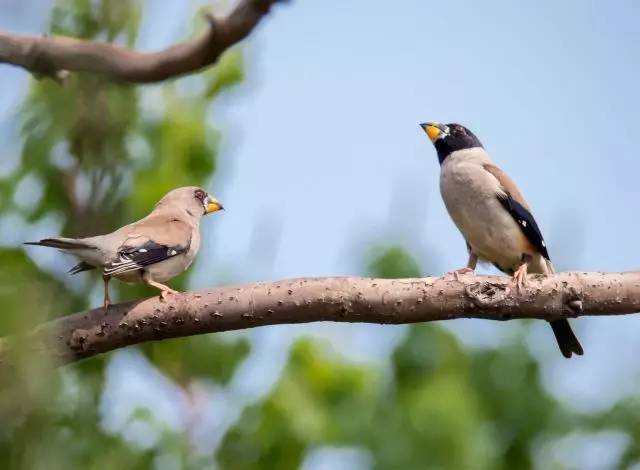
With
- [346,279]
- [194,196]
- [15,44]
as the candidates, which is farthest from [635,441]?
[15,44]

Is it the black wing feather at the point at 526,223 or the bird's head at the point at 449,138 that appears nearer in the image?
the black wing feather at the point at 526,223

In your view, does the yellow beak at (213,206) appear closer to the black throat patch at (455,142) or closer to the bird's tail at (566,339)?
the black throat patch at (455,142)

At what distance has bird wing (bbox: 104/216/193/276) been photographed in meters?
4.45

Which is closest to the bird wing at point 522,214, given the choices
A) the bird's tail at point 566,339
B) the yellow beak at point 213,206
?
the bird's tail at point 566,339

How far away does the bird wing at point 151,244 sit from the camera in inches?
175

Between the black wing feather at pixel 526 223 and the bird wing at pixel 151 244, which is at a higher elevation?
the black wing feather at pixel 526 223

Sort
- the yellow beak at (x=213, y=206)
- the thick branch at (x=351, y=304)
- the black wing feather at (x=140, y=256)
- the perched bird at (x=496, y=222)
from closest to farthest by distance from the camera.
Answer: the thick branch at (x=351, y=304), the black wing feather at (x=140, y=256), the perched bird at (x=496, y=222), the yellow beak at (x=213, y=206)


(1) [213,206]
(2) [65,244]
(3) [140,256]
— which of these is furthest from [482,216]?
(2) [65,244]

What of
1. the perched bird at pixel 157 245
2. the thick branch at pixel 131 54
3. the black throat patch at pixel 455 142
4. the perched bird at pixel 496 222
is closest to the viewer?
the thick branch at pixel 131 54

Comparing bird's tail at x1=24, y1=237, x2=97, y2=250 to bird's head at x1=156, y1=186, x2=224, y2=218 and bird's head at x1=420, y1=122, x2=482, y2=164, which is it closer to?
bird's head at x1=156, y1=186, x2=224, y2=218

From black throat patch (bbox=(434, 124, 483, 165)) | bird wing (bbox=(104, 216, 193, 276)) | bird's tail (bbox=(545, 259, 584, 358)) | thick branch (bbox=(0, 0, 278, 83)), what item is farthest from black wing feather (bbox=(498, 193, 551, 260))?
thick branch (bbox=(0, 0, 278, 83))

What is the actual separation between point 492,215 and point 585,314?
1497 mm

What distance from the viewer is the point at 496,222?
5.48 meters

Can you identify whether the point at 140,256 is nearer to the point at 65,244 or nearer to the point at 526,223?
the point at 65,244
